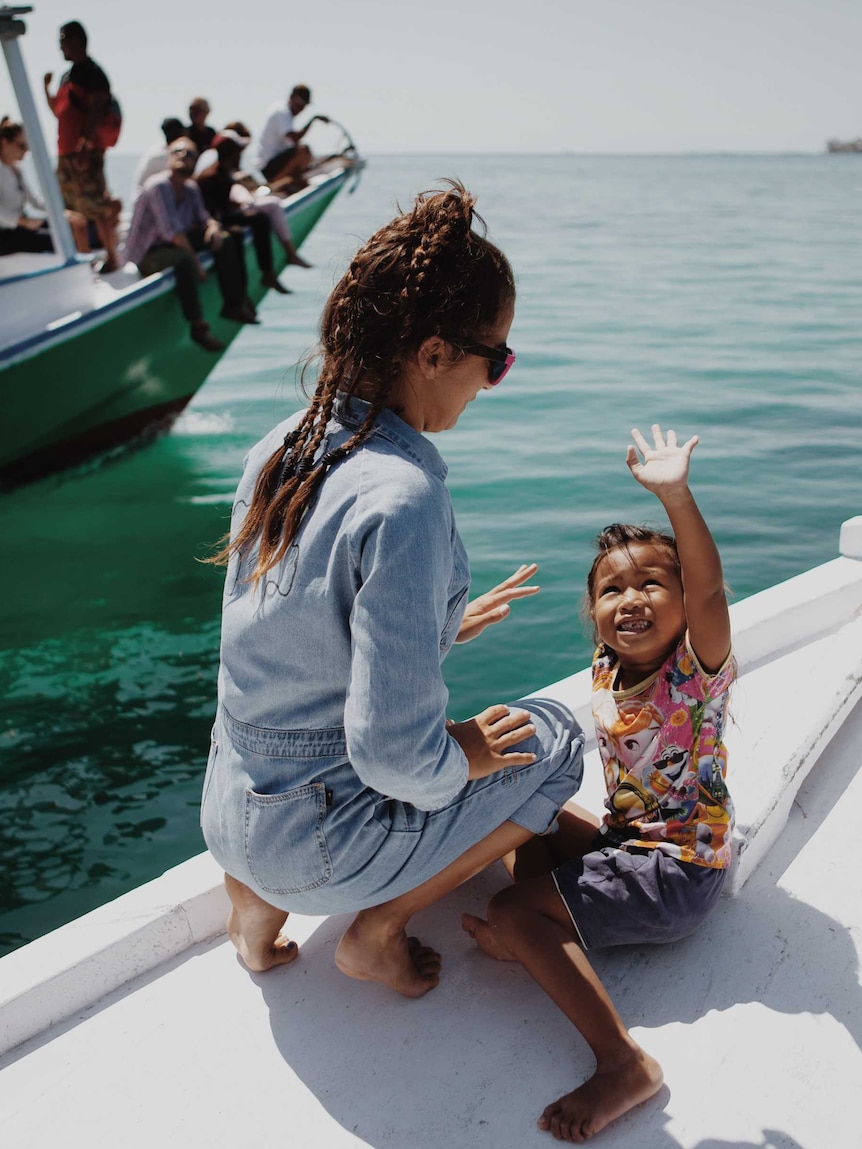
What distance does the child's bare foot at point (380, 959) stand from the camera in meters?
1.67

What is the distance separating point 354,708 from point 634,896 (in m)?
0.66

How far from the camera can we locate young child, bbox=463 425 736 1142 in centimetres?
163

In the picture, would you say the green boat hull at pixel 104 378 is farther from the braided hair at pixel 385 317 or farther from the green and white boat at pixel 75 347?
the braided hair at pixel 385 317

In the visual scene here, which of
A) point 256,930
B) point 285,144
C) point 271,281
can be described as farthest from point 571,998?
point 285,144

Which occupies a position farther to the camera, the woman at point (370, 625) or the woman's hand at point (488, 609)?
the woman's hand at point (488, 609)

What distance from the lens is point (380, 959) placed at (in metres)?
1.67

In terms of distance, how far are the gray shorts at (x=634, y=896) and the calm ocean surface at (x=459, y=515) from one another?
95 centimetres

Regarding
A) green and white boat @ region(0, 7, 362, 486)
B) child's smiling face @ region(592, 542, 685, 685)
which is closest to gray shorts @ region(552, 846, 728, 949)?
child's smiling face @ region(592, 542, 685, 685)

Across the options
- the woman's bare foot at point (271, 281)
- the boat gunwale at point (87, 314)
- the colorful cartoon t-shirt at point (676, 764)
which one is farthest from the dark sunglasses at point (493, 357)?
the woman's bare foot at point (271, 281)

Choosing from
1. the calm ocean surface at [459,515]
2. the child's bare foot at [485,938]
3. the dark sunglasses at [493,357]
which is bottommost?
the calm ocean surface at [459,515]

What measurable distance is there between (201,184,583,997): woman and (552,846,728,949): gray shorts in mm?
175

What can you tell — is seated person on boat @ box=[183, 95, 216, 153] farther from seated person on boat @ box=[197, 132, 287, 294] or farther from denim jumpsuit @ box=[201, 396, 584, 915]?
denim jumpsuit @ box=[201, 396, 584, 915]

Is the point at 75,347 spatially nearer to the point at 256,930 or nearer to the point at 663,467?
the point at 256,930

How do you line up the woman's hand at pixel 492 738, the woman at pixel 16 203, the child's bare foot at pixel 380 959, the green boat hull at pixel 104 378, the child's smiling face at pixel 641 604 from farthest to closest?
1. the green boat hull at pixel 104 378
2. the woman at pixel 16 203
3. the child's smiling face at pixel 641 604
4. the child's bare foot at pixel 380 959
5. the woman's hand at pixel 492 738
